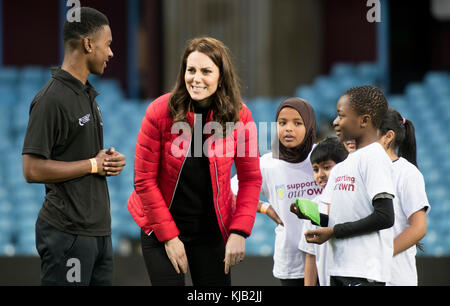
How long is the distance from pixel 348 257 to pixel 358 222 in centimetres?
18

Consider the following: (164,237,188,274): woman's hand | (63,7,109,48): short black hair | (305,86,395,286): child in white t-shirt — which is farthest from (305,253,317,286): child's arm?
(63,7,109,48): short black hair

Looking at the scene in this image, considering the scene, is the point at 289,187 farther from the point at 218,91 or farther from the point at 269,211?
the point at 218,91

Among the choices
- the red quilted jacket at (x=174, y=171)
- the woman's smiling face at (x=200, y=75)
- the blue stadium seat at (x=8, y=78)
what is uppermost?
the blue stadium seat at (x=8, y=78)

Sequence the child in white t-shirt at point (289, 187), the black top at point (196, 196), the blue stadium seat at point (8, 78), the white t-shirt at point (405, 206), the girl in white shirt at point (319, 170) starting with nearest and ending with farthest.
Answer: the black top at point (196, 196) → the white t-shirt at point (405, 206) → the girl in white shirt at point (319, 170) → the child in white t-shirt at point (289, 187) → the blue stadium seat at point (8, 78)

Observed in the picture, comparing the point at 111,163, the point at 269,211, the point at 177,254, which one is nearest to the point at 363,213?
the point at 269,211

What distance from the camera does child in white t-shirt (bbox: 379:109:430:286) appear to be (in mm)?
2908

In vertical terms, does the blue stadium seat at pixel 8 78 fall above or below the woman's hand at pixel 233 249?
above

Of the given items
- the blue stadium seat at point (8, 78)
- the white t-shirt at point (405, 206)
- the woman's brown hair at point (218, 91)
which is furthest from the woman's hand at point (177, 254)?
the blue stadium seat at point (8, 78)

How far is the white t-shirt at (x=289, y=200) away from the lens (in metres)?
3.32

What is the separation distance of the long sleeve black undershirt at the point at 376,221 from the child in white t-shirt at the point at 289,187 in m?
0.63

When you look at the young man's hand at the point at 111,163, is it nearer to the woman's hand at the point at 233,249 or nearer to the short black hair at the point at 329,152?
the woman's hand at the point at 233,249

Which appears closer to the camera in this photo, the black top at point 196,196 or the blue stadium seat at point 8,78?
the black top at point 196,196

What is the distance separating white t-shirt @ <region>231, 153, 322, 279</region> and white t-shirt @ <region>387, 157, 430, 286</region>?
0.46 m

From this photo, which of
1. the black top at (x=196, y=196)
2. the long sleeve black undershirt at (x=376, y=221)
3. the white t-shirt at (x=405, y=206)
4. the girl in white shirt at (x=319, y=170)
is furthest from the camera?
the girl in white shirt at (x=319, y=170)
